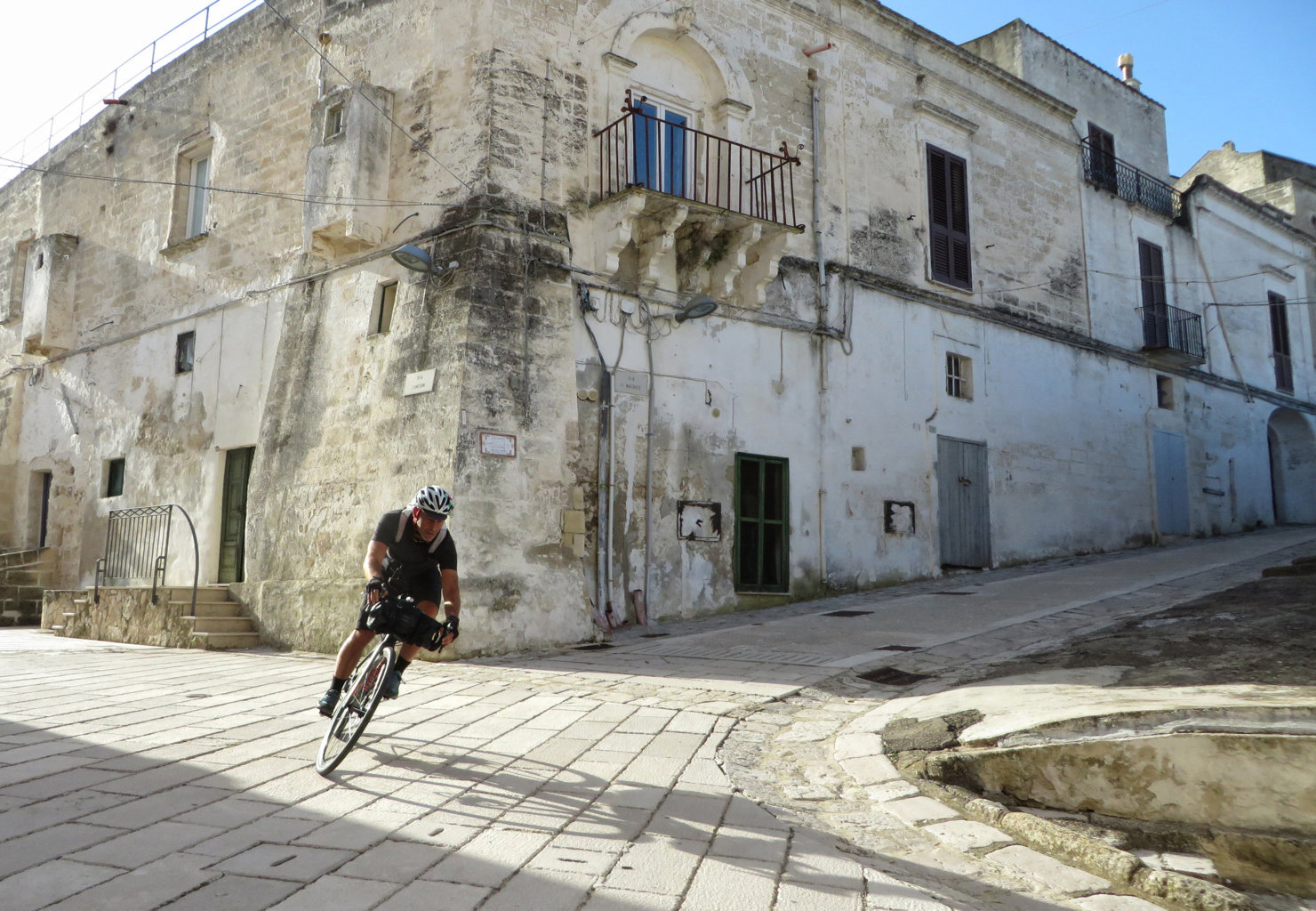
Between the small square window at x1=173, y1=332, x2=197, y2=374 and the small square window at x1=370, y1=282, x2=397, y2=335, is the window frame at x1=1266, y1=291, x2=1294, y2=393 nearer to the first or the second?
the small square window at x1=370, y1=282, x2=397, y2=335

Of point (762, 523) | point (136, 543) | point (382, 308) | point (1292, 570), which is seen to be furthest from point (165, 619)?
point (1292, 570)

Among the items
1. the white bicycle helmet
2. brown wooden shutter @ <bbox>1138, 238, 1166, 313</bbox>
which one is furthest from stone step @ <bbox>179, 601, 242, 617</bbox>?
brown wooden shutter @ <bbox>1138, 238, 1166, 313</bbox>

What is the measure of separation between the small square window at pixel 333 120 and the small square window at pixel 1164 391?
653 inches

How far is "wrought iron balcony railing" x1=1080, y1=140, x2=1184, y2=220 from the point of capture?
1958 cm

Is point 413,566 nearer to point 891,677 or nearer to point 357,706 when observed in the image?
point 357,706

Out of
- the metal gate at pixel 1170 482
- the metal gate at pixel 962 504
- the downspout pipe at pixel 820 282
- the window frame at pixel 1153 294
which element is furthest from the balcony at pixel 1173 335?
the downspout pipe at pixel 820 282

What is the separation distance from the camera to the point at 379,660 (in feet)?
16.9

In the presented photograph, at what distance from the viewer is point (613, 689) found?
7.40m

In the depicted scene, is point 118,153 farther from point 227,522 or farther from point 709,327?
point 709,327

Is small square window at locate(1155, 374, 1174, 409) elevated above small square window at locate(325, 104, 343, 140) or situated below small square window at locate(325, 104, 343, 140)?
below

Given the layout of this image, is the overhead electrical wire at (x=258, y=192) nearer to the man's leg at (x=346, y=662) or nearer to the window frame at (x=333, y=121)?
the window frame at (x=333, y=121)

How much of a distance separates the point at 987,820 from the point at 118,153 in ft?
58.9

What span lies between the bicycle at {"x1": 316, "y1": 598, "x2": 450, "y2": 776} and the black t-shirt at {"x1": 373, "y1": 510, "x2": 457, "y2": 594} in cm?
48

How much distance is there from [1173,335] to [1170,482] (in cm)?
334
